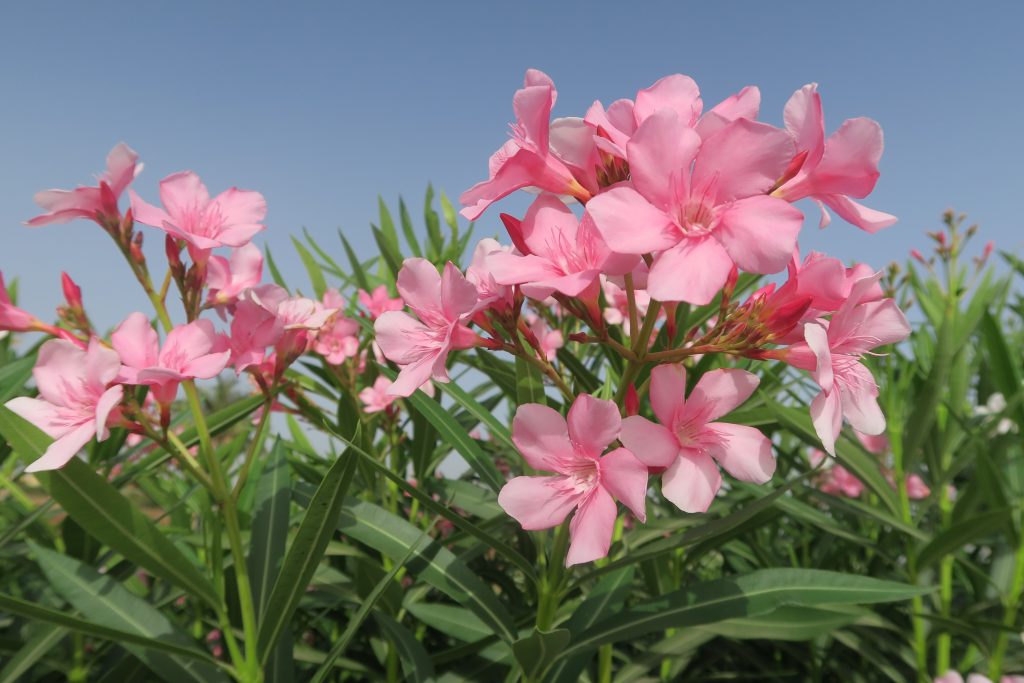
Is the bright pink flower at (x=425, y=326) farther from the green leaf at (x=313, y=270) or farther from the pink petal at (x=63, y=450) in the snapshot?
the green leaf at (x=313, y=270)

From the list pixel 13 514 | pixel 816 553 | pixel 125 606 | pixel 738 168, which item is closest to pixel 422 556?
pixel 125 606

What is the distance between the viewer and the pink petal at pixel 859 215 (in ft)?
2.85

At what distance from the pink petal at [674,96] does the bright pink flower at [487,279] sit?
0.83 feet

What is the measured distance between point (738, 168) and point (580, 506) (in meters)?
0.41

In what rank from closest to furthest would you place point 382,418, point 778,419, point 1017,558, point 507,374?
point 778,419 < point 507,374 < point 1017,558 < point 382,418

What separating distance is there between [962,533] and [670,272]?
114cm

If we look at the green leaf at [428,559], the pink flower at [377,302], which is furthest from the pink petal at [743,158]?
the pink flower at [377,302]

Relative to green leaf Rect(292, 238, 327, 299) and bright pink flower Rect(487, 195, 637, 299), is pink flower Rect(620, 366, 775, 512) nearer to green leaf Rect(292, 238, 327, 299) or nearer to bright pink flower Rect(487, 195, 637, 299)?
bright pink flower Rect(487, 195, 637, 299)

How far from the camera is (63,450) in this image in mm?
915

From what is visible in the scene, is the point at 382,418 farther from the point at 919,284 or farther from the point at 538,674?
the point at 919,284

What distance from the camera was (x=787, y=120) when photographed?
32.6 inches

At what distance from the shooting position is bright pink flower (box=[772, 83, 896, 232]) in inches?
31.0

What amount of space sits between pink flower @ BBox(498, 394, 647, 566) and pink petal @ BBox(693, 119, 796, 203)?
0.87 feet

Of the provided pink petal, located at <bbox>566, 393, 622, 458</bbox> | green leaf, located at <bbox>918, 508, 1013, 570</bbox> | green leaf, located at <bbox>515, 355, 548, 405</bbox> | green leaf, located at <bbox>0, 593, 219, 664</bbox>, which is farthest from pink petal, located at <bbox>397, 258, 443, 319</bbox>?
green leaf, located at <bbox>918, 508, 1013, 570</bbox>
